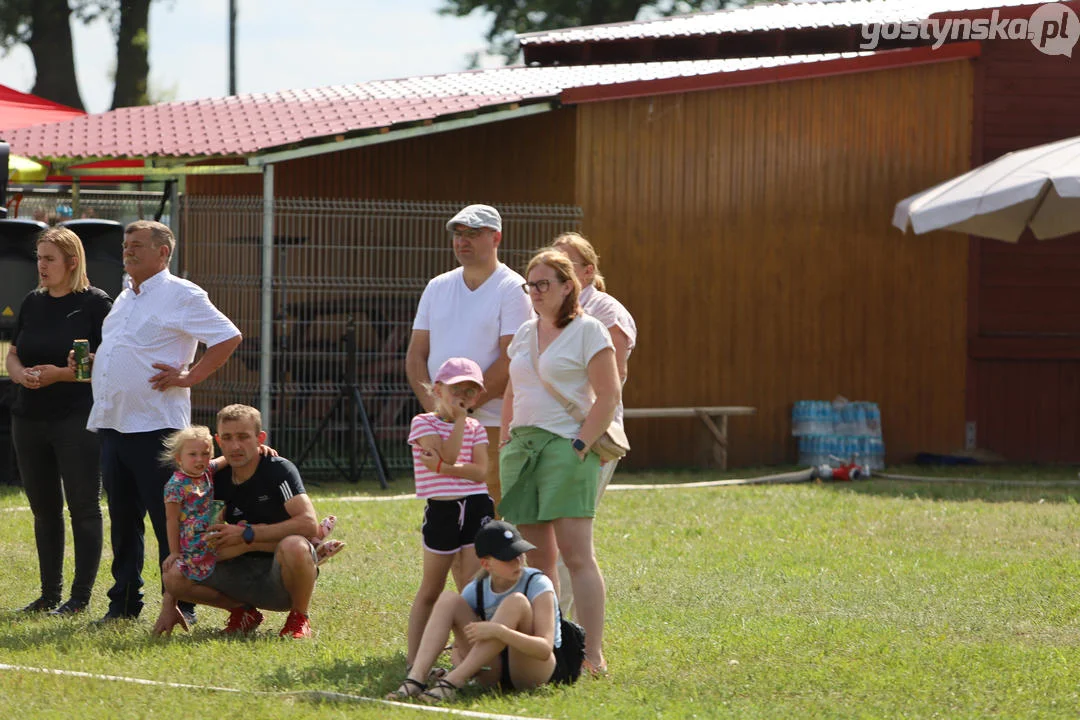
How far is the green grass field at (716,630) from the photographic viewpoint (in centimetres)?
572

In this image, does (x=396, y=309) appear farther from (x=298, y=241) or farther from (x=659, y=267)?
(x=659, y=267)

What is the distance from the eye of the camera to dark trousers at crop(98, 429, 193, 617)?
7.25 m

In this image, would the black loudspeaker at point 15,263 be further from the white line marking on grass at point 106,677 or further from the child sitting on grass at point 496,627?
the child sitting on grass at point 496,627

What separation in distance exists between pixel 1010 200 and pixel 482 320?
7.75 m

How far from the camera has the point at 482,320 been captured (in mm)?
6758

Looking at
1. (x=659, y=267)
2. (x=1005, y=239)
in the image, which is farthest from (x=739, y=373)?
(x=1005, y=239)

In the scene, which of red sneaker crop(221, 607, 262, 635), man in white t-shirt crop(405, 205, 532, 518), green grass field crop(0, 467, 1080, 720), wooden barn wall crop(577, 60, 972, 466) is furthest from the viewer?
wooden barn wall crop(577, 60, 972, 466)

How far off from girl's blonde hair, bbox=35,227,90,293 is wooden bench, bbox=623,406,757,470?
7.34 meters

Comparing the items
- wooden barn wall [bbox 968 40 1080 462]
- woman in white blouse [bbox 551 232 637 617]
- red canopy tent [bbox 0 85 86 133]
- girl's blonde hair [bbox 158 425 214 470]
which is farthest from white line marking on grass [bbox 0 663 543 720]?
wooden barn wall [bbox 968 40 1080 462]

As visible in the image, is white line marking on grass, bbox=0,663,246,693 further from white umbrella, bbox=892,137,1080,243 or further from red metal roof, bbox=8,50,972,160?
white umbrella, bbox=892,137,1080,243

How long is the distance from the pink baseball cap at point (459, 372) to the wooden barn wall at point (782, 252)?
8365mm

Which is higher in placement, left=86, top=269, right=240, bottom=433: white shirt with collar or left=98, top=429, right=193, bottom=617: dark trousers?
left=86, top=269, right=240, bottom=433: white shirt with collar

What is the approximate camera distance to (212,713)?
5508 mm

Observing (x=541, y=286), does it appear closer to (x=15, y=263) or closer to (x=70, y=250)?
(x=70, y=250)
